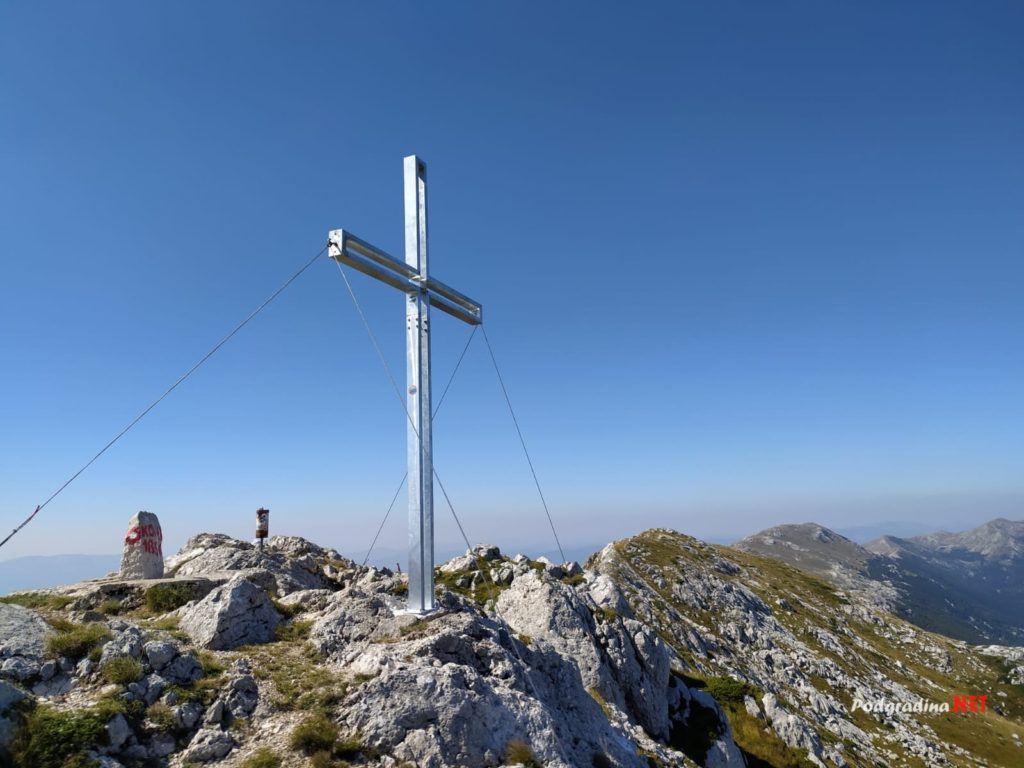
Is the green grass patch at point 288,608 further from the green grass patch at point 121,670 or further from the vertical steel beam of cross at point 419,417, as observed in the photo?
the green grass patch at point 121,670

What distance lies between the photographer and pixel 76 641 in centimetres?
975

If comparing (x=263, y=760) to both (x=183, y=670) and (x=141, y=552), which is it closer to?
(x=183, y=670)

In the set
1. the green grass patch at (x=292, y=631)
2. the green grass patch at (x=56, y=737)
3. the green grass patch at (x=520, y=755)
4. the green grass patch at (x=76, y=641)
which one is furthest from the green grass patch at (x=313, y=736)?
the green grass patch at (x=76, y=641)

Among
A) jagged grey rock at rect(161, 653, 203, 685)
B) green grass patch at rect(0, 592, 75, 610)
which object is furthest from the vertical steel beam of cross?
green grass patch at rect(0, 592, 75, 610)

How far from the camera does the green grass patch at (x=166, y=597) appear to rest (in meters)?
14.2

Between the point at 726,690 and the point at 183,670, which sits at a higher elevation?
the point at 183,670

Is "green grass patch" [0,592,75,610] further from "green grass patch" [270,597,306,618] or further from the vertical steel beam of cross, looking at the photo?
the vertical steel beam of cross

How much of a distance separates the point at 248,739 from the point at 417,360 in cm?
882

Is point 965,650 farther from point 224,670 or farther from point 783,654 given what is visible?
point 224,670

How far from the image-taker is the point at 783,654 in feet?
256

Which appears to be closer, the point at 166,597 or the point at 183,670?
the point at 183,670

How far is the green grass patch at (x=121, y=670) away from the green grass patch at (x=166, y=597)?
511cm

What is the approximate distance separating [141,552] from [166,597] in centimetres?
321

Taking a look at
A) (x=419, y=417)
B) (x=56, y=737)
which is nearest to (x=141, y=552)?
(x=56, y=737)
